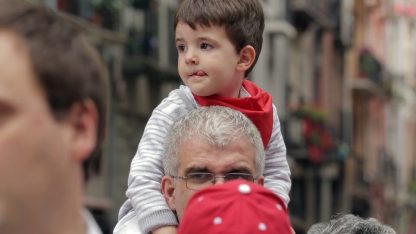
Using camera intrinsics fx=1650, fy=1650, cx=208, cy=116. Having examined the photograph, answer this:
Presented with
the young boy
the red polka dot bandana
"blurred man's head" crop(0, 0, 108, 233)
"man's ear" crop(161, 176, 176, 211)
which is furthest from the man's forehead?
the young boy

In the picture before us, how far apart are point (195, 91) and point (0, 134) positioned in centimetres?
203

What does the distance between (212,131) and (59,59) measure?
1.53 meters

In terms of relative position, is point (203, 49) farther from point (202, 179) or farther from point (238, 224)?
point (238, 224)

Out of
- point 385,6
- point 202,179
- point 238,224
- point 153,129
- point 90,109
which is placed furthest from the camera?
point 385,6

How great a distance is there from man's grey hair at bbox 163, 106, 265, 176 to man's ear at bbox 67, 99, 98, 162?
4.80 ft

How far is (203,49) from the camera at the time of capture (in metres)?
4.41

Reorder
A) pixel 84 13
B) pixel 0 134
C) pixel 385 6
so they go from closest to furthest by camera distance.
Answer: pixel 0 134
pixel 84 13
pixel 385 6

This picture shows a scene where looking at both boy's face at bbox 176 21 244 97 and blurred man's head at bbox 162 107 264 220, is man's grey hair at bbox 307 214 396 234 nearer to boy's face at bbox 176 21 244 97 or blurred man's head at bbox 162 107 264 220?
boy's face at bbox 176 21 244 97

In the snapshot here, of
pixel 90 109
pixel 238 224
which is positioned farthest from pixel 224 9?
pixel 90 109

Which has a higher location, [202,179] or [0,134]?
[0,134]

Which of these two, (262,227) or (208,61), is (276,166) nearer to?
(208,61)

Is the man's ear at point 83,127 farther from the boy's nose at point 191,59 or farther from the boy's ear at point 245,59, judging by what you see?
the boy's ear at point 245,59

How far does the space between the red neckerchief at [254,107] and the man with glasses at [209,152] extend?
312mm

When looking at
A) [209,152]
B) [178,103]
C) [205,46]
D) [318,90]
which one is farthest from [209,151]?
[318,90]
